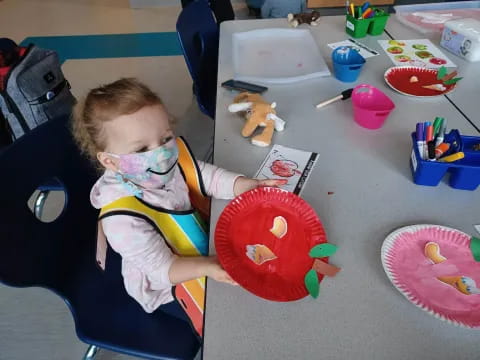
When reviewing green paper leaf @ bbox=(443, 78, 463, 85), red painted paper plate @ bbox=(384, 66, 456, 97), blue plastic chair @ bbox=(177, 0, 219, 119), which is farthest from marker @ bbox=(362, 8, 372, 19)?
blue plastic chair @ bbox=(177, 0, 219, 119)

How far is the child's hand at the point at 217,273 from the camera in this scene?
21.5 inches

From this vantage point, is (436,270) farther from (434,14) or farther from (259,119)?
(434,14)

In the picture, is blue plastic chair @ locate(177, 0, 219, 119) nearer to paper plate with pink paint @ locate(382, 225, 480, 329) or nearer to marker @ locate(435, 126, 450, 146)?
marker @ locate(435, 126, 450, 146)

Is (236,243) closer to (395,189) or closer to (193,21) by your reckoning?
(395,189)

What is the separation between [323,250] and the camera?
0.56 meters

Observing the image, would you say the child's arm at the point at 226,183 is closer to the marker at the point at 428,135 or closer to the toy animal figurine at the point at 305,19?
the marker at the point at 428,135

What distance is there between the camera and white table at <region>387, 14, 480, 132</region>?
0.91m

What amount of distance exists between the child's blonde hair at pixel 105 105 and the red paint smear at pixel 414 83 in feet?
2.31

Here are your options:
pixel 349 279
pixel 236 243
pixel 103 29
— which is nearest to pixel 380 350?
pixel 349 279

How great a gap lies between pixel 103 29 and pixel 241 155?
3.22 metres

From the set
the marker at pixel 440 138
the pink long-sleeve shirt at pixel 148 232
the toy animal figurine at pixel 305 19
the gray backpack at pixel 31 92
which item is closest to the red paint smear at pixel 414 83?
the marker at pixel 440 138

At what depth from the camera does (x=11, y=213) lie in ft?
2.19

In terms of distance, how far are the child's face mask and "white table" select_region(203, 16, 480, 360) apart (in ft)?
0.41

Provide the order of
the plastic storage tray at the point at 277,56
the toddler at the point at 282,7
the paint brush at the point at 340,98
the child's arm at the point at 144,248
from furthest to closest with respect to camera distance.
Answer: the toddler at the point at 282,7
the plastic storage tray at the point at 277,56
the paint brush at the point at 340,98
the child's arm at the point at 144,248
